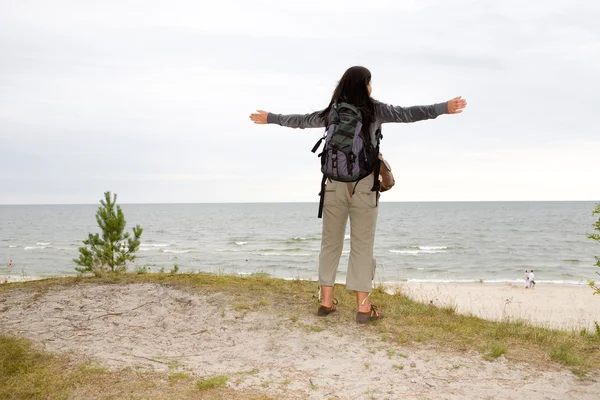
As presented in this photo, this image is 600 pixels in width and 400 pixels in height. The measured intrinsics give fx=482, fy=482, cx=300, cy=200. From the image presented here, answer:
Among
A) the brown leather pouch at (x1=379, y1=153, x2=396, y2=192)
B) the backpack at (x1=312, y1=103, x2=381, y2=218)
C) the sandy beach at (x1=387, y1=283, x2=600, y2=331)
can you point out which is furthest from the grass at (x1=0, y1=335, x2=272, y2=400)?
the sandy beach at (x1=387, y1=283, x2=600, y2=331)

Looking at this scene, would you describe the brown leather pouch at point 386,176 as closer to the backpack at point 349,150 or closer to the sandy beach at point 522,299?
the backpack at point 349,150

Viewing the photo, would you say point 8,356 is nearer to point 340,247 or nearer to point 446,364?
point 340,247

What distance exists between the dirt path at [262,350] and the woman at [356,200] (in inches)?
18.7

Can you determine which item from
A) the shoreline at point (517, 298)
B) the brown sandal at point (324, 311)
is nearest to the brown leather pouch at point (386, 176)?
the brown sandal at point (324, 311)

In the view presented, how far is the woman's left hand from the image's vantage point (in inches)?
181

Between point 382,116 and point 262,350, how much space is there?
2.62 m

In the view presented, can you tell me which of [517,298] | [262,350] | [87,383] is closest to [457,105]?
[262,350]

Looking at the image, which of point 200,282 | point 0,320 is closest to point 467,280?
point 200,282

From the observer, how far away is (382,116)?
16.4 ft

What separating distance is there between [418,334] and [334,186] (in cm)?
178

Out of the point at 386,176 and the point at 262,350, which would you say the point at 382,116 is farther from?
the point at 262,350

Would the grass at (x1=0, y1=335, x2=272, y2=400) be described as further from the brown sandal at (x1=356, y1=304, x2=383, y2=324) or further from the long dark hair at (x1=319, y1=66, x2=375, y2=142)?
the long dark hair at (x1=319, y1=66, x2=375, y2=142)

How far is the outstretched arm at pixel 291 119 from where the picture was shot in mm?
5289

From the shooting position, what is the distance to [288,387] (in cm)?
376
